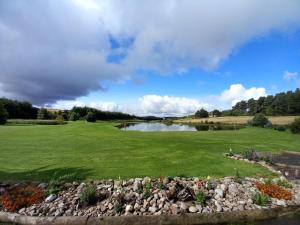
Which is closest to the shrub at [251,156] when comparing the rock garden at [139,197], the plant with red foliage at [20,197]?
the rock garden at [139,197]

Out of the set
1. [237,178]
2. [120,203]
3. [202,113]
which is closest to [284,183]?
[237,178]

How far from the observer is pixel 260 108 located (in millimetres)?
138875

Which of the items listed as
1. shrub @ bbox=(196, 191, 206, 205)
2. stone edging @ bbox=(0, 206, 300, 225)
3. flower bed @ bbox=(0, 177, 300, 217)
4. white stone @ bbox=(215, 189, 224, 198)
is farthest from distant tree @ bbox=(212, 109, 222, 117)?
stone edging @ bbox=(0, 206, 300, 225)

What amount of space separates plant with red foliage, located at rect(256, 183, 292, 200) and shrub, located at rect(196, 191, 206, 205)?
2912 millimetres

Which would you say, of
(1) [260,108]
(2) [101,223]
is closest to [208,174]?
(2) [101,223]

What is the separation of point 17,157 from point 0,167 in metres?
2.51

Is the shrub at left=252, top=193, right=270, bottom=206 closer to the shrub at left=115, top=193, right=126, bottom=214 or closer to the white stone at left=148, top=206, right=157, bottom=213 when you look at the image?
the white stone at left=148, top=206, right=157, bottom=213

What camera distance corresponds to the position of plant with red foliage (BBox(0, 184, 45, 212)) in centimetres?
1117

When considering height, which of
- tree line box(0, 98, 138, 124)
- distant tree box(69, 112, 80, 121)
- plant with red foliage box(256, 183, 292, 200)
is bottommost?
plant with red foliage box(256, 183, 292, 200)

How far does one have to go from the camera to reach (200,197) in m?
11.5

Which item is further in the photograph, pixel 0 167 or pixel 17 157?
pixel 17 157

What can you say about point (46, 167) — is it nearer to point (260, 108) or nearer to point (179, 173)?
point (179, 173)

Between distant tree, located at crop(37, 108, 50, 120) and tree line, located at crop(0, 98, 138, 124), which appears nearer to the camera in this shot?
tree line, located at crop(0, 98, 138, 124)

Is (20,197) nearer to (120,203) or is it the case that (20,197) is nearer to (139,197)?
(120,203)
